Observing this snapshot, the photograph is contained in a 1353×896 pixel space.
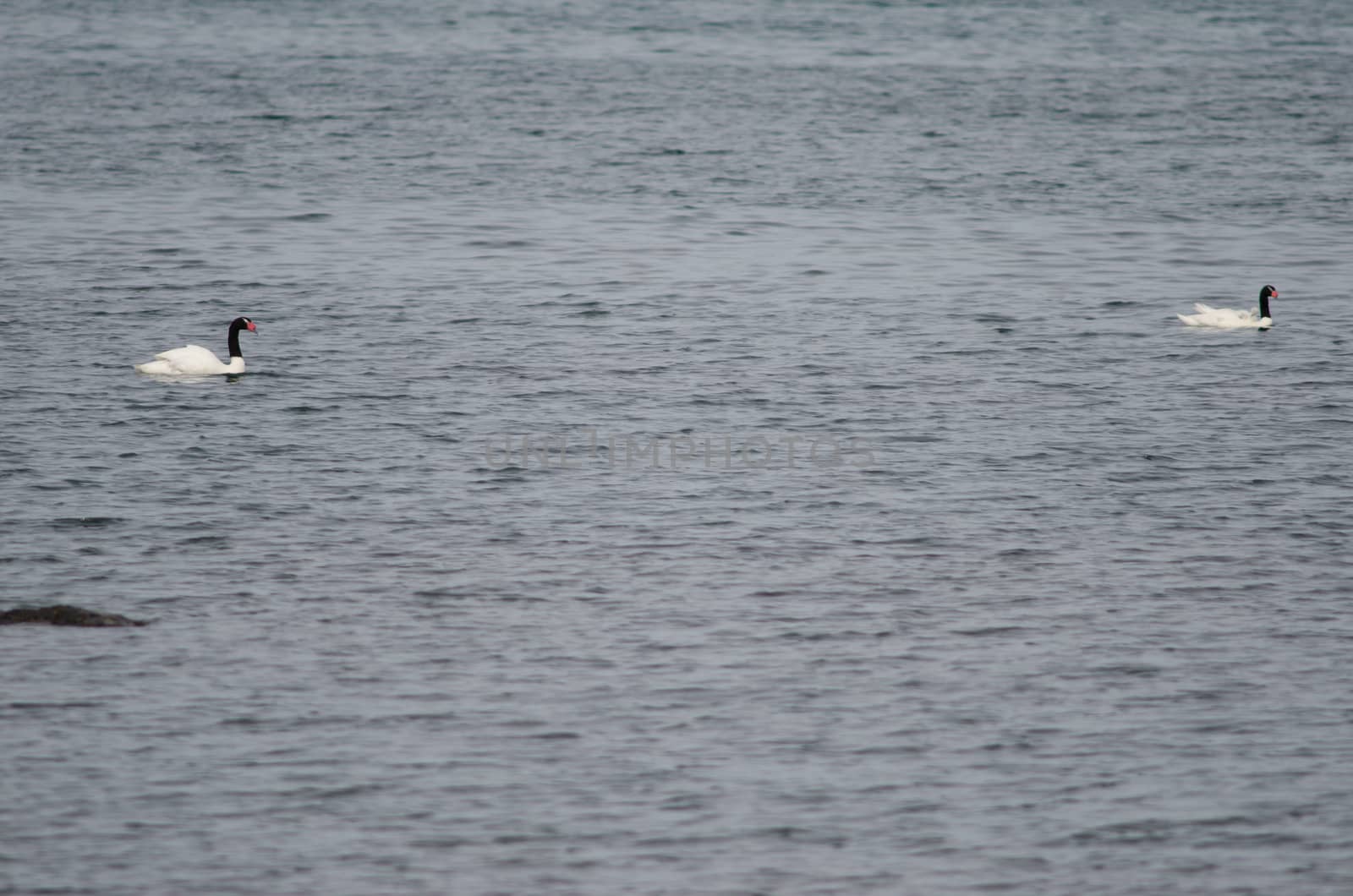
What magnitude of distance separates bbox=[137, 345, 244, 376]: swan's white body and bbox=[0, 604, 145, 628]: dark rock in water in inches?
336

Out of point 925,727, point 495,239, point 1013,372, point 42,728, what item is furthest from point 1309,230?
point 42,728

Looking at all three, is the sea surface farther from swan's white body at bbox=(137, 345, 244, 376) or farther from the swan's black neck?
the swan's black neck

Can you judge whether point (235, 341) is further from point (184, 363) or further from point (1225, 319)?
point (1225, 319)

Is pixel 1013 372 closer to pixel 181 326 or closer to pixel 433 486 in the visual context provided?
pixel 433 486

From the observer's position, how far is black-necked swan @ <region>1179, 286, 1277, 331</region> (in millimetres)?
26266

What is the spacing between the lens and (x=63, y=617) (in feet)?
48.5

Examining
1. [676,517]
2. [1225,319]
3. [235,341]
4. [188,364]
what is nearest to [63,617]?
[676,517]

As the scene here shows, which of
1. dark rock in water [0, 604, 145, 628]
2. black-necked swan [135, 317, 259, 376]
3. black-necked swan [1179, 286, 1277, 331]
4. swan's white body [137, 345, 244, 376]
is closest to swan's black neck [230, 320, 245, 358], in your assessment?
black-necked swan [135, 317, 259, 376]

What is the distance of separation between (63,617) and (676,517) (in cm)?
617

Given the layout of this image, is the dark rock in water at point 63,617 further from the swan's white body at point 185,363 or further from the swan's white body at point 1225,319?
the swan's white body at point 1225,319

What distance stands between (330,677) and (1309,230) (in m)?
25.4

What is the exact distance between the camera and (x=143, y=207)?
35156 mm

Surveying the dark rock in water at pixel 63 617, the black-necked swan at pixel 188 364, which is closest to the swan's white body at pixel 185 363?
the black-necked swan at pixel 188 364

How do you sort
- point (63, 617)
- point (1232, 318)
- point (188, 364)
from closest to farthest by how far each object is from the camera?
point (63, 617) < point (188, 364) < point (1232, 318)
